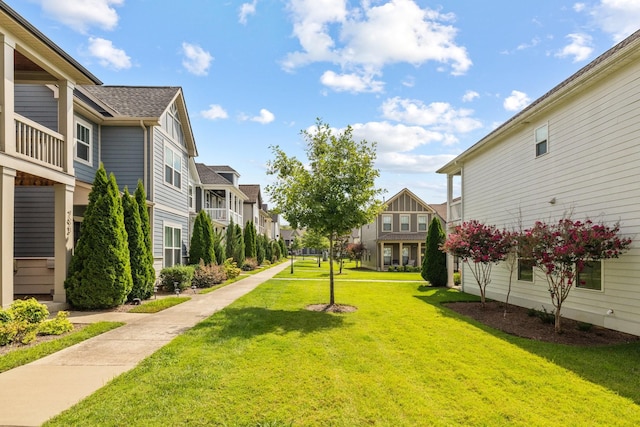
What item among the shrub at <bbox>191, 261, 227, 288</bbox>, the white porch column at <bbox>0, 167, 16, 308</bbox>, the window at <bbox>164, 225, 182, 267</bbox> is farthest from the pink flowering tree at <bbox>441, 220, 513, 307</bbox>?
the white porch column at <bbox>0, 167, 16, 308</bbox>

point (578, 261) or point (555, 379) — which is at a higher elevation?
point (578, 261)

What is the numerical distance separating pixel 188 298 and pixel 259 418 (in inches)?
375

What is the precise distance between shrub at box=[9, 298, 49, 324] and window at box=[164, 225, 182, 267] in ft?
27.5

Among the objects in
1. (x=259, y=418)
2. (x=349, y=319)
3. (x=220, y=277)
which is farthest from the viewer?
(x=220, y=277)

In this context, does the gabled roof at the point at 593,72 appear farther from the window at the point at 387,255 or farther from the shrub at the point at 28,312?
the window at the point at 387,255

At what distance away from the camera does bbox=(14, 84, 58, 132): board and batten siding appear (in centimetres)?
1176

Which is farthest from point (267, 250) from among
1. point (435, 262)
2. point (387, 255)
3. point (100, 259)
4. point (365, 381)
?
point (365, 381)

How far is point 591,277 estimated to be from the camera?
8797 mm

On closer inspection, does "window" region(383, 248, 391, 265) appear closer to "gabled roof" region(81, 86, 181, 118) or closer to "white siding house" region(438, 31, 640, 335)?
"white siding house" region(438, 31, 640, 335)

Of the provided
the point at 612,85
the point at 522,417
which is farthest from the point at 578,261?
the point at 522,417

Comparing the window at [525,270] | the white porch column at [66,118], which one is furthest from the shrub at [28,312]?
the window at [525,270]

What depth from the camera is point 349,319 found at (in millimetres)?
9391

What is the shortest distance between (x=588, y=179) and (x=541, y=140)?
2474 millimetres

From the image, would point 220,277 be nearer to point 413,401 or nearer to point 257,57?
point 257,57
